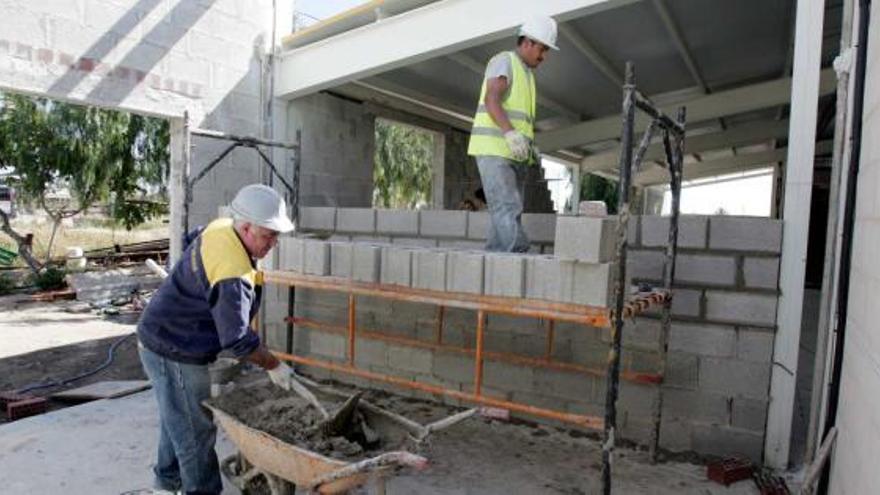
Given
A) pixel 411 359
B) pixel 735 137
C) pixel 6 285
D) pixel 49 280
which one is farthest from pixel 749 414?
pixel 6 285

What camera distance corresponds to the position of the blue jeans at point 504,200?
4066 mm

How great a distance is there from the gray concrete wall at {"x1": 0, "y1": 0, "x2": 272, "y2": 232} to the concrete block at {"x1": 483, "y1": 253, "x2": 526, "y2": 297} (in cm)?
390

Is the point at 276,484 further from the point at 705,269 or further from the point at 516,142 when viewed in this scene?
the point at 705,269

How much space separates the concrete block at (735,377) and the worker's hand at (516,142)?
6.11ft

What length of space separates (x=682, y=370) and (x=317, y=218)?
3535 mm

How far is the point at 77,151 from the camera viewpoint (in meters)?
14.9

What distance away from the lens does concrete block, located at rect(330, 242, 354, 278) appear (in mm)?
4207

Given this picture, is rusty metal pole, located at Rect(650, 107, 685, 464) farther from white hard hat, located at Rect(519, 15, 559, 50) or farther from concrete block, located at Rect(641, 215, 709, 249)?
white hard hat, located at Rect(519, 15, 559, 50)

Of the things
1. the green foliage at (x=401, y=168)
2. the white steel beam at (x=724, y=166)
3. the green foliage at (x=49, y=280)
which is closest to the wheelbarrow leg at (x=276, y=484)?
the white steel beam at (x=724, y=166)

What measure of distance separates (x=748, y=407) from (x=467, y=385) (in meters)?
2.06

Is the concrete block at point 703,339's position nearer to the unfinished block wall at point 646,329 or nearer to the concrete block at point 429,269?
the unfinished block wall at point 646,329

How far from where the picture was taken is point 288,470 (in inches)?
111

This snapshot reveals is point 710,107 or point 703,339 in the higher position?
point 710,107

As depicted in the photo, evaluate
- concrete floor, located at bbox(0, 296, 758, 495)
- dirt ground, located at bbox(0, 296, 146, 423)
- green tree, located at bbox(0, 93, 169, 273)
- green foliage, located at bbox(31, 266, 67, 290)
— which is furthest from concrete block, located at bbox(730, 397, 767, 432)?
green tree, located at bbox(0, 93, 169, 273)
